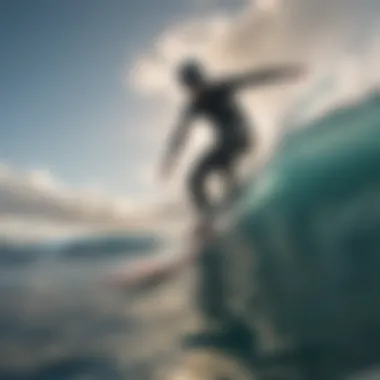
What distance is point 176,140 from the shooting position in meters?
1.64

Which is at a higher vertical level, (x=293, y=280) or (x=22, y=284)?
(x=22, y=284)

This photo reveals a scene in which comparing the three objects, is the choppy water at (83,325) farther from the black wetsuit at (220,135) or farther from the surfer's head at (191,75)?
the surfer's head at (191,75)

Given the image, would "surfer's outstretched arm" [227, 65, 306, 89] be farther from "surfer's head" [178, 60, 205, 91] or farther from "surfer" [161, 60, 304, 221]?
"surfer's head" [178, 60, 205, 91]

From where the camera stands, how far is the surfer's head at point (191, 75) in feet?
5.34

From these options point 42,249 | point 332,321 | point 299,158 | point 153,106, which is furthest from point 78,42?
point 332,321

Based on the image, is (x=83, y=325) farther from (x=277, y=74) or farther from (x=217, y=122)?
(x=277, y=74)

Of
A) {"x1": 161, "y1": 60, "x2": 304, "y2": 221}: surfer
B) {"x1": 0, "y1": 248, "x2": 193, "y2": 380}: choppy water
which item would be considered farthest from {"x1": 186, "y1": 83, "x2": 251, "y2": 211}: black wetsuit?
{"x1": 0, "y1": 248, "x2": 193, "y2": 380}: choppy water

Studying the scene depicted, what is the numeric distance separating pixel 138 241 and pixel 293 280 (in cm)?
42

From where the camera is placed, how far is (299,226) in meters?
1.58

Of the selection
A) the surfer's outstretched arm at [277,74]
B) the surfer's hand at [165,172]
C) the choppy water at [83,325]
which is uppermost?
the surfer's outstretched arm at [277,74]

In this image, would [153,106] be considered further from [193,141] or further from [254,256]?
[254,256]

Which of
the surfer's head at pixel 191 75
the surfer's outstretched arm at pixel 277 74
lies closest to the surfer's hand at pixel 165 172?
the surfer's head at pixel 191 75

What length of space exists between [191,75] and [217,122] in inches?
5.7

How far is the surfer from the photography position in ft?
5.23
